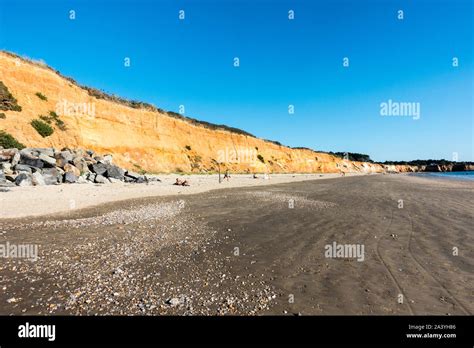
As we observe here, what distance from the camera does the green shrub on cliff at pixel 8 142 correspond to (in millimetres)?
28203

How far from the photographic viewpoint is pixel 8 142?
28484 millimetres

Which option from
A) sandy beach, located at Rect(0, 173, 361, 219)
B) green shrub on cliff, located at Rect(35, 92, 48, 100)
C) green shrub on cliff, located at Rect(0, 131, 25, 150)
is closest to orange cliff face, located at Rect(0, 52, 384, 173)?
green shrub on cliff, located at Rect(35, 92, 48, 100)

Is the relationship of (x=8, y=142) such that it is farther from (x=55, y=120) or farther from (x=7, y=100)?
(x=55, y=120)

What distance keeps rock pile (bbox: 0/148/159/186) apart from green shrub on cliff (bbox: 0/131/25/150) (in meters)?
6.29

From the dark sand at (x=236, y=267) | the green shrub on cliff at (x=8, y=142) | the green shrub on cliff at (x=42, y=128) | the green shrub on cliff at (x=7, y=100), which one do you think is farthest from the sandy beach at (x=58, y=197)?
the green shrub on cliff at (x=7, y=100)

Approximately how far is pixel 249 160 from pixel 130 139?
32320mm

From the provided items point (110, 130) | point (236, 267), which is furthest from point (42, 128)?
point (236, 267)

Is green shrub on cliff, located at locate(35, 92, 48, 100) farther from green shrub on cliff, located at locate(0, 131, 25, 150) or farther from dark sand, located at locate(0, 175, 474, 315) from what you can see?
dark sand, located at locate(0, 175, 474, 315)

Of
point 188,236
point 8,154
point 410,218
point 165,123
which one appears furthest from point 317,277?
point 165,123

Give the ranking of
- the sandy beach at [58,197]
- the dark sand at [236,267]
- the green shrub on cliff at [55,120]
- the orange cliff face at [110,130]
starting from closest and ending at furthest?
1. the dark sand at [236,267]
2. the sandy beach at [58,197]
3. the orange cliff face at [110,130]
4. the green shrub on cliff at [55,120]

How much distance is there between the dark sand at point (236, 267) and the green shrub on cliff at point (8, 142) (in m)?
22.5

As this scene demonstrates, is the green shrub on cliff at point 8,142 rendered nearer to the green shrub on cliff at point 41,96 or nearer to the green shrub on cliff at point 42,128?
the green shrub on cliff at point 42,128

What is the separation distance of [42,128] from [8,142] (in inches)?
237
